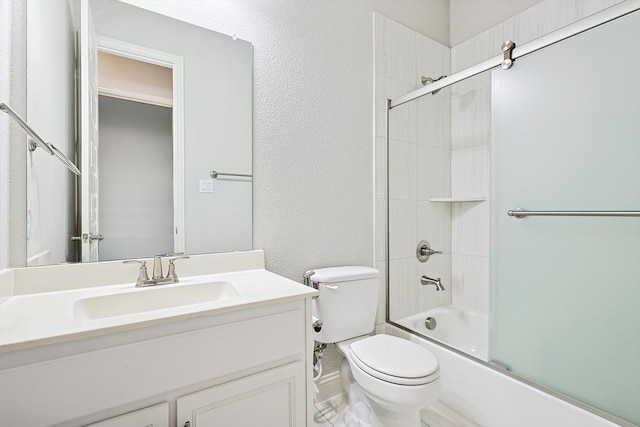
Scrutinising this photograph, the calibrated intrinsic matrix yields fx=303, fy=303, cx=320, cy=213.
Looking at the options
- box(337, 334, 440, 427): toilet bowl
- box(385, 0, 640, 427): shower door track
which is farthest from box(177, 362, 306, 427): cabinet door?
box(385, 0, 640, 427): shower door track

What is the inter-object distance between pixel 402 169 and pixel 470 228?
2.07 feet

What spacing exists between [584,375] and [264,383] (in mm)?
1194

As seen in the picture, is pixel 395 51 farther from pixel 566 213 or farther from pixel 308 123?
pixel 566 213

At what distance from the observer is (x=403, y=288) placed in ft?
6.38

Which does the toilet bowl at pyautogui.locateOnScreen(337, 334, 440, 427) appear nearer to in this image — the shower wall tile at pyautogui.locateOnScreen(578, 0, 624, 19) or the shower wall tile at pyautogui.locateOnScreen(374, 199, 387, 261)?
the shower wall tile at pyautogui.locateOnScreen(374, 199, 387, 261)

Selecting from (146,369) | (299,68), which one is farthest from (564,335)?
(299,68)

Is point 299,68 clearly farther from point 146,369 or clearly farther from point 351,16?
point 146,369

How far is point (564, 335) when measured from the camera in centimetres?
122

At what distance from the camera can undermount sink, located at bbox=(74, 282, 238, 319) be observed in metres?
0.95

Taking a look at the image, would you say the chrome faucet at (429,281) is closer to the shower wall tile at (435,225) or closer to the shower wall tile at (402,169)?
the shower wall tile at (435,225)

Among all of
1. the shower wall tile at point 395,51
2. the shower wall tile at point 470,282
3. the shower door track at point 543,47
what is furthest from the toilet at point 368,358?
the shower wall tile at point 395,51

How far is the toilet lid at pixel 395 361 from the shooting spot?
115 centimetres

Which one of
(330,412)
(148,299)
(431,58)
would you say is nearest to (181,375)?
(148,299)

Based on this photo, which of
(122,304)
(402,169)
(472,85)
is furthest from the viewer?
(402,169)
